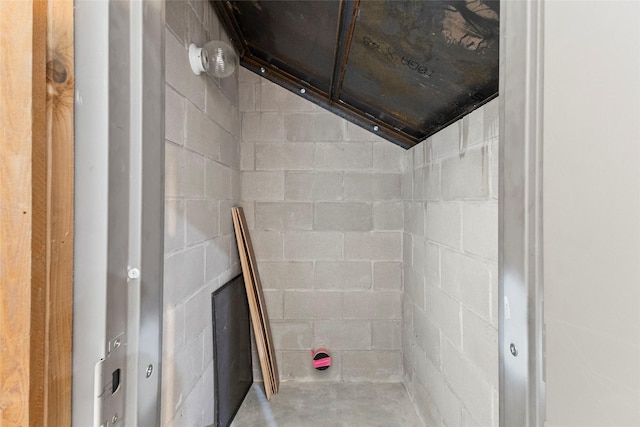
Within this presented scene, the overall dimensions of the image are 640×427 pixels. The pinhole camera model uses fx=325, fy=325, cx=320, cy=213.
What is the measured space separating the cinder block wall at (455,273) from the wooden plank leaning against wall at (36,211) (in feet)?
4.30

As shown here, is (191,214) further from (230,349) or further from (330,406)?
(330,406)

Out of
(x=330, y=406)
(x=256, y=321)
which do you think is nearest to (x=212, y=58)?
(x=256, y=321)

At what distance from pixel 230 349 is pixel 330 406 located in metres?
0.83

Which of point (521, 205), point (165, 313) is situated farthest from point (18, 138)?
point (165, 313)

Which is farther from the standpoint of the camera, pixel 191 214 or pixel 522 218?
pixel 191 214

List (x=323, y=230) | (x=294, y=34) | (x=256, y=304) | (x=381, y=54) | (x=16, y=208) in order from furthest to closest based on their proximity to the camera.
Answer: (x=323, y=230) < (x=256, y=304) < (x=294, y=34) < (x=381, y=54) < (x=16, y=208)

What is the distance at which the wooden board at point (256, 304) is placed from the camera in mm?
2363

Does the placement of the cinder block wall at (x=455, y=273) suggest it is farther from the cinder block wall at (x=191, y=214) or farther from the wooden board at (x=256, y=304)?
the cinder block wall at (x=191, y=214)

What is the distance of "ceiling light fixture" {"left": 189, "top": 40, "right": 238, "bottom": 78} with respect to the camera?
5.21 ft

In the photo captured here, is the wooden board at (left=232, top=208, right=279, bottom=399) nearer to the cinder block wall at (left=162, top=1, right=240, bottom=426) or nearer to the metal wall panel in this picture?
→ the cinder block wall at (left=162, top=1, right=240, bottom=426)

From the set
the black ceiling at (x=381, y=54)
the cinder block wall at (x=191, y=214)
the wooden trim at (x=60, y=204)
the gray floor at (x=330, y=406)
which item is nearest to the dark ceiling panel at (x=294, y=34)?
the black ceiling at (x=381, y=54)

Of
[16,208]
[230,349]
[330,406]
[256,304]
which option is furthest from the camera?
[256,304]

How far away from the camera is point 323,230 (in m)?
2.59

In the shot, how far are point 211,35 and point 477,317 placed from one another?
205cm
